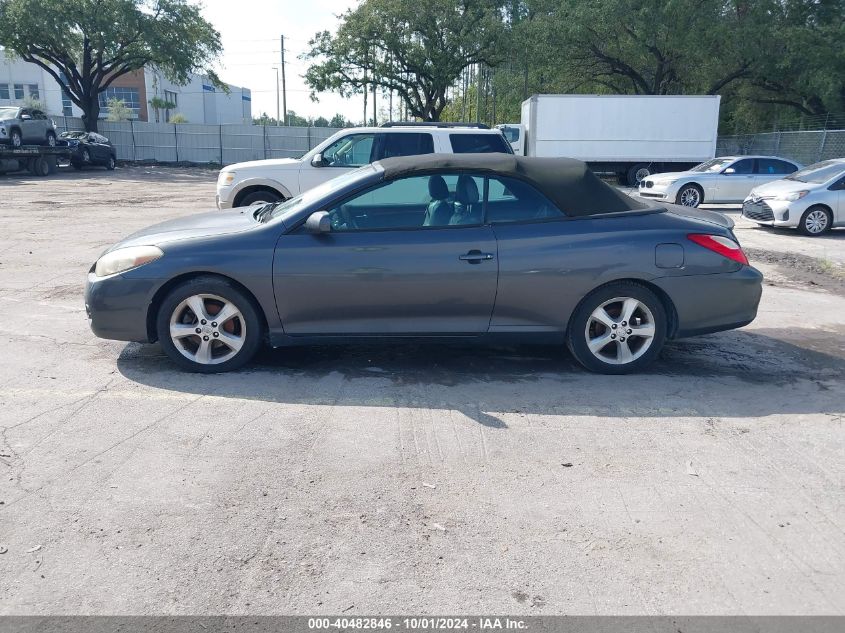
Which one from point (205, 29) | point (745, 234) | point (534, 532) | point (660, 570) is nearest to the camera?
point (660, 570)

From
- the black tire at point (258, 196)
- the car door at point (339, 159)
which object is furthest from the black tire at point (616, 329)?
the black tire at point (258, 196)

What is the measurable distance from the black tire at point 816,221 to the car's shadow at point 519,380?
28.4 feet

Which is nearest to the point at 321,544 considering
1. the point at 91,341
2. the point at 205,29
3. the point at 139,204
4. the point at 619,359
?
the point at 619,359

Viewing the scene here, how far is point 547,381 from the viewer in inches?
211

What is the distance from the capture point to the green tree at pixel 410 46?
3672 cm

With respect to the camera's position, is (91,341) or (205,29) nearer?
(91,341)

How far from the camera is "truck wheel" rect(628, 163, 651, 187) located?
28.0 meters

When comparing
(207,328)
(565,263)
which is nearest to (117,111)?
(207,328)

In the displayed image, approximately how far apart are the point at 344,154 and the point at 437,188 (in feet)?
21.8

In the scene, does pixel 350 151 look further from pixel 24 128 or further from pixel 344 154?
pixel 24 128

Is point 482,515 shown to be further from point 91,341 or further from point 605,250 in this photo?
point 91,341

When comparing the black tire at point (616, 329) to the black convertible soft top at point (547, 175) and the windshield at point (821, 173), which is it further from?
the windshield at point (821, 173)

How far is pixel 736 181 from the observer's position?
1909cm

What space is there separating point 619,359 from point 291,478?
282cm
